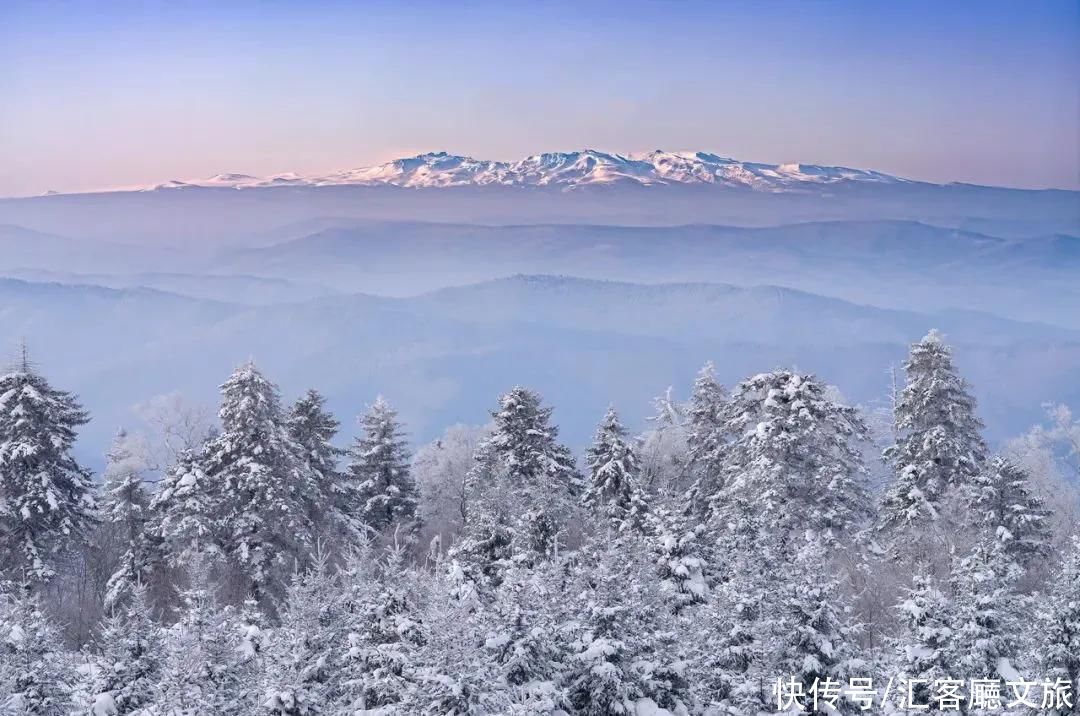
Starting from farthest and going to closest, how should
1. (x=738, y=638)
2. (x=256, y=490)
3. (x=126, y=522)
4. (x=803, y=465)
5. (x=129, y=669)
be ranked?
(x=126, y=522) → (x=803, y=465) → (x=256, y=490) → (x=738, y=638) → (x=129, y=669)

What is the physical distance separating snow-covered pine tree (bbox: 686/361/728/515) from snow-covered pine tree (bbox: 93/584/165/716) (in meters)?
26.7

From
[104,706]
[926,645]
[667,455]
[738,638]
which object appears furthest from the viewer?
[667,455]

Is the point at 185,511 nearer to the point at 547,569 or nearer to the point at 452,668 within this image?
the point at 547,569

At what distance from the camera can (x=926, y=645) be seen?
2069 cm

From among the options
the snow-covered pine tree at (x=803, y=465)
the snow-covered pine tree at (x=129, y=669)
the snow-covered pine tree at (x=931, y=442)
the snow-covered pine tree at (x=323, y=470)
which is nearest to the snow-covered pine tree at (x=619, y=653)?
the snow-covered pine tree at (x=129, y=669)

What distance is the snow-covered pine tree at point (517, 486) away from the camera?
109 ft

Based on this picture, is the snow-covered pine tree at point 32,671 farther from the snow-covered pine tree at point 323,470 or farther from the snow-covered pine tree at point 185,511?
the snow-covered pine tree at point 323,470

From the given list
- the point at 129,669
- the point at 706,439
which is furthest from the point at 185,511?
the point at 706,439

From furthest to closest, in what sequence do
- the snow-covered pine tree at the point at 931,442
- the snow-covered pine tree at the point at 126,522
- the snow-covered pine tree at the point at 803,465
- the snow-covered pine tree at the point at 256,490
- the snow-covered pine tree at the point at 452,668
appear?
the snow-covered pine tree at the point at 931,442
the snow-covered pine tree at the point at 256,490
the snow-covered pine tree at the point at 803,465
the snow-covered pine tree at the point at 126,522
the snow-covered pine tree at the point at 452,668

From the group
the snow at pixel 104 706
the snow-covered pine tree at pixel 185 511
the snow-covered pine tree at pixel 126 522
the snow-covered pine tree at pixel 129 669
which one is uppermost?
the snow-covered pine tree at pixel 129 669

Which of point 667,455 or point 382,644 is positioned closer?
point 382,644

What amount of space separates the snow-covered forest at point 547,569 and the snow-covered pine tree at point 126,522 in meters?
0.15

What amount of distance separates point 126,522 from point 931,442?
32327 mm

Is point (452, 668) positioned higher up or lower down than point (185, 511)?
higher up
